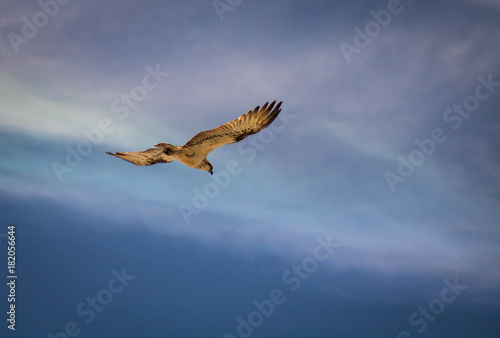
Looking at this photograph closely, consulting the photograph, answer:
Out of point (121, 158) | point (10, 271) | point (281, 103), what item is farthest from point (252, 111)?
point (10, 271)

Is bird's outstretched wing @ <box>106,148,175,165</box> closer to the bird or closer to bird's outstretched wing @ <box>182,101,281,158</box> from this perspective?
the bird

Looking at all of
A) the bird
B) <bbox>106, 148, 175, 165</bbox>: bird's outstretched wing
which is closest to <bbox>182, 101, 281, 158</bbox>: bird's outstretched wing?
the bird

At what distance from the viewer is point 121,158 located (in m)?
13.4

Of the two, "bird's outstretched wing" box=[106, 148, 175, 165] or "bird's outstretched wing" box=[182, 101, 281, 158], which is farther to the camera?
"bird's outstretched wing" box=[106, 148, 175, 165]

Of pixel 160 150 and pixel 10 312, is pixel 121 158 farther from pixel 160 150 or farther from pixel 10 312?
pixel 10 312

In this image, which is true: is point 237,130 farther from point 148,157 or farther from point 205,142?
point 148,157

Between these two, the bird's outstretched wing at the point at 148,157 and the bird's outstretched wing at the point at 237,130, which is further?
the bird's outstretched wing at the point at 148,157

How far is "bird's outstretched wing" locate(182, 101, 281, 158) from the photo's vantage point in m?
12.3

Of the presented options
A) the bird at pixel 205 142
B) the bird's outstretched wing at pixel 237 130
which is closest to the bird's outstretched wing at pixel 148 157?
the bird at pixel 205 142

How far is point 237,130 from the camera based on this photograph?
1271 centimetres

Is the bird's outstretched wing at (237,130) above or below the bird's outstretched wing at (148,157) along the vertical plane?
below

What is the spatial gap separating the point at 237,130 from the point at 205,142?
104 cm

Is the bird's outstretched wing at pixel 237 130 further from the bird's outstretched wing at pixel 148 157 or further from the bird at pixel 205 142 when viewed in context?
the bird's outstretched wing at pixel 148 157

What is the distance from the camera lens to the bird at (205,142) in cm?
1236
